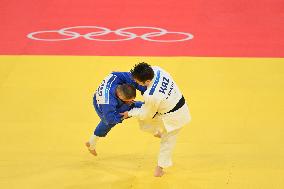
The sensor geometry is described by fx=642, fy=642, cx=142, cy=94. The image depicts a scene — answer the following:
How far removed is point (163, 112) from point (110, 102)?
1.92 feet

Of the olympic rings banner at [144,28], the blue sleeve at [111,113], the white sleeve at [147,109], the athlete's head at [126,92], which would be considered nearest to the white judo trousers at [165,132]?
the white sleeve at [147,109]

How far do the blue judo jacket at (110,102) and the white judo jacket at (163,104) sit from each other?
0.62 ft

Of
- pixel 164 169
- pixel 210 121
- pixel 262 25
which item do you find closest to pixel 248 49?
pixel 262 25

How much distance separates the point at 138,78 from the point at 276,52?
178 inches

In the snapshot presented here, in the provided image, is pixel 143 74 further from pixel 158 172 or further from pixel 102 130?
pixel 158 172

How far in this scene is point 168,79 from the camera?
6758 millimetres

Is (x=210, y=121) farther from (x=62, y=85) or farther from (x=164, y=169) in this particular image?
(x=62, y=85)

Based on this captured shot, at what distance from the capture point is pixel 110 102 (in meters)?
6.89

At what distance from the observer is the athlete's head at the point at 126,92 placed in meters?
6.68

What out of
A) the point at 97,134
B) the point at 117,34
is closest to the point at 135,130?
the point at 97,134

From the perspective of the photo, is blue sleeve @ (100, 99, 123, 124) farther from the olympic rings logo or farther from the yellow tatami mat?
the olympic rings logo

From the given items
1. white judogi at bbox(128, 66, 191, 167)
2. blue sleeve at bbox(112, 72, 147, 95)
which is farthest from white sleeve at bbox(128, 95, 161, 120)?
blue sleeve at bbox(112, 72, 147, 95)

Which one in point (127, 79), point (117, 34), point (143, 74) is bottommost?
point (117, 34)

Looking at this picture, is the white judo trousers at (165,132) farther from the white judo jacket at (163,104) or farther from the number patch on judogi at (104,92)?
the number patch on judogi at (104,92)
